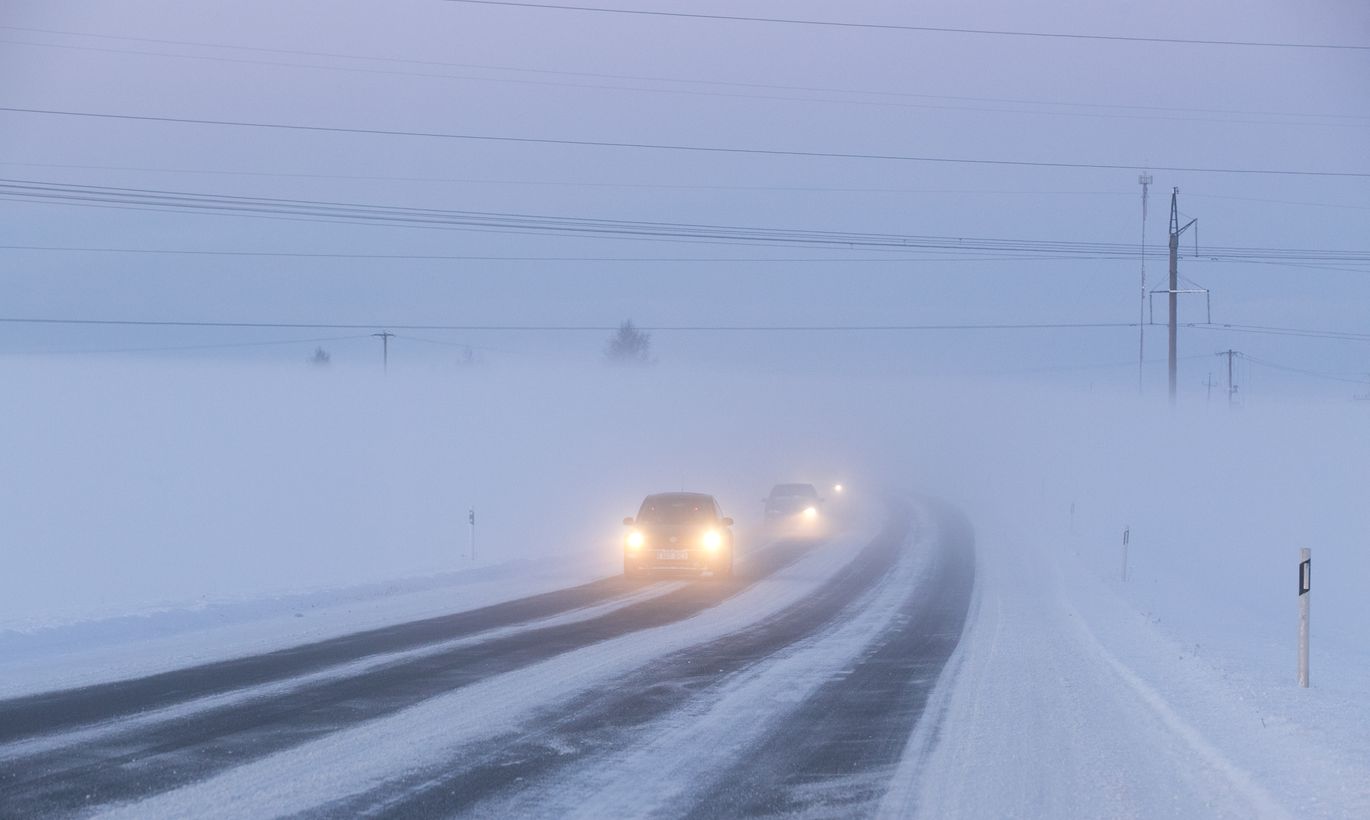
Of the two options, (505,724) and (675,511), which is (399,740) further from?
(675,511)

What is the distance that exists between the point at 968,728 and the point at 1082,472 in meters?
72.0

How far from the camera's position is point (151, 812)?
6742 millimetres

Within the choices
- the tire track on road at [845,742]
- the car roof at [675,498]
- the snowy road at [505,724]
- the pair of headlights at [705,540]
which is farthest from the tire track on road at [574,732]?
the car roof at [675,498]

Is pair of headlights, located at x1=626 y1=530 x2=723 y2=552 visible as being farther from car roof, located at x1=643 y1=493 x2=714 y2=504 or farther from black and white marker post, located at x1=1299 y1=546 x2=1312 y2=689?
black and white marker post, located at x1=1299 y1=546 x2=1312 y2=689

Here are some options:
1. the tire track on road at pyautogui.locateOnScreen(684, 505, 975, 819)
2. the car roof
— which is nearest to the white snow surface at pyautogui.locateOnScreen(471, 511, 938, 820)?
the tire track on road at pyautogui.locateOnScreen(684, 505, 975, 819)

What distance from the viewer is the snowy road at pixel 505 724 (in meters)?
7.29

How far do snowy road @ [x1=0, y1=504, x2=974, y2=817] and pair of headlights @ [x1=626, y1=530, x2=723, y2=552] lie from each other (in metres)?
6.68

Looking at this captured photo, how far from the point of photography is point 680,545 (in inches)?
941

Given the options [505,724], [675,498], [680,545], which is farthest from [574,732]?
[675,498]

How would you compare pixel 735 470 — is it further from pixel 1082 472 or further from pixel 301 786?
pixel 301 786

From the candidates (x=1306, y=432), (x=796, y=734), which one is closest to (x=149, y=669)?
(x=796, y=734)

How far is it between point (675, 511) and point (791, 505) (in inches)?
821

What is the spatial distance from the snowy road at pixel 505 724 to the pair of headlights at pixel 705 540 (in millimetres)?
6685

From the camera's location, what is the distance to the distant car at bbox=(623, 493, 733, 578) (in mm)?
23906
